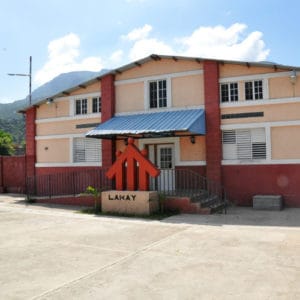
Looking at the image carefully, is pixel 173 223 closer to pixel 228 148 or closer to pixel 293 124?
pixel 228 148

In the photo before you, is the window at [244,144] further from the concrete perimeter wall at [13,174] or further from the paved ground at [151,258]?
the concrete perimeter wall at [13,174]

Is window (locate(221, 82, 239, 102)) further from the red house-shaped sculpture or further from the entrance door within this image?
the red house-shaped sculpture

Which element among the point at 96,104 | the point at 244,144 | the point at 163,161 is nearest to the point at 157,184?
the point at 163,161

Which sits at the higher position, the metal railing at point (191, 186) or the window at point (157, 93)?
the window at point (157, 93)

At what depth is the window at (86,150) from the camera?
1833 centimetres

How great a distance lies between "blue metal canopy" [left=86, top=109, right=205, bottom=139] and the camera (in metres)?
14.4

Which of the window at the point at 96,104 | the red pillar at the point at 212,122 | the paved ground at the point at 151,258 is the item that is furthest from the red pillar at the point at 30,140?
the red pillar at the point at 212,122

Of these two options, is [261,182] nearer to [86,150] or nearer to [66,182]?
[86,150]

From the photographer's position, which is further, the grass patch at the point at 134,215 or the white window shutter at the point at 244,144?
the white window shutter at the point at 244,144

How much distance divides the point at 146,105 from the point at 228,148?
4.17 m

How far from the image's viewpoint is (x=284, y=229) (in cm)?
1018

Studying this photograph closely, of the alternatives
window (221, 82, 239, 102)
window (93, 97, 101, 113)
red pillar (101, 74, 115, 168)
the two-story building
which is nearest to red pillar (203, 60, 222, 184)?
the two-story building

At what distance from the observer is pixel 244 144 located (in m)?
15.3

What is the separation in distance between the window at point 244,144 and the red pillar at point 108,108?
5281 millimetres
